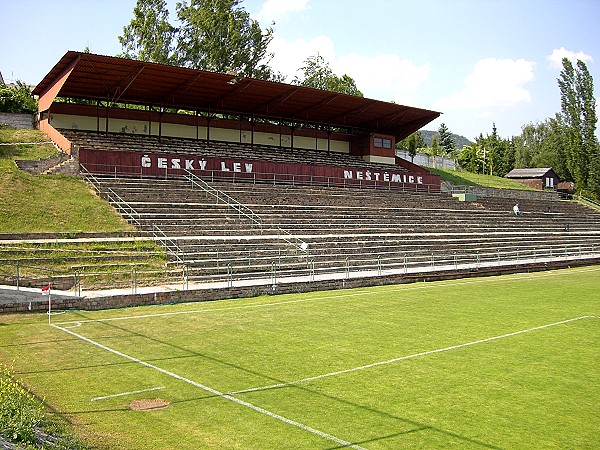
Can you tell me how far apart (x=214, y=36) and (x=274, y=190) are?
107ft

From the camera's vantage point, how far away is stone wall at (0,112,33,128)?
45438 millimetres

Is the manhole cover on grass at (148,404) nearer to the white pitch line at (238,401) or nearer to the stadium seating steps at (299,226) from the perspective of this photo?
the white pitch line at (238,401)

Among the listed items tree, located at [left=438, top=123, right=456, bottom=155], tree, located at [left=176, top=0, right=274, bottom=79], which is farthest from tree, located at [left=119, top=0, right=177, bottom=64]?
tree, located at [left=438, top=123, right=456, bottom=155]

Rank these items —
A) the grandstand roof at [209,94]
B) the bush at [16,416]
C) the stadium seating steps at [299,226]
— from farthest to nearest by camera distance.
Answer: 1. the grandstand roof at [209,94]
2. the stadium seating steps at [299,226]
3. the bush at [16,416]

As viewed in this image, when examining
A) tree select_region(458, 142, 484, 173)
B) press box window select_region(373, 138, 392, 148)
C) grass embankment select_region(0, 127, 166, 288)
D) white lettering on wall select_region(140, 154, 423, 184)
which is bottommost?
grass embankment select_region(0, 127, 166, 288)

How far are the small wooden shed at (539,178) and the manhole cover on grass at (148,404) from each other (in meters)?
76.3

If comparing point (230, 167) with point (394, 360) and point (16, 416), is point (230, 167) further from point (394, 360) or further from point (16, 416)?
point (16, 416)

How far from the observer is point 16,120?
4578 cm

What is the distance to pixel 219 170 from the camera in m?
40.9

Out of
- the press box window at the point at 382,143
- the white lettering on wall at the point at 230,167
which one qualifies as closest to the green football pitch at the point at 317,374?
the white lettering on wall at the point at 230,167

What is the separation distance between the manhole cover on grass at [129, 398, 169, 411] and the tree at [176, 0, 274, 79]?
189 ft

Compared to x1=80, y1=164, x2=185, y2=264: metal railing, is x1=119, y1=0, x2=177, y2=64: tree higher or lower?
higher

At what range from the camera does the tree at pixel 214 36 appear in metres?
65.4

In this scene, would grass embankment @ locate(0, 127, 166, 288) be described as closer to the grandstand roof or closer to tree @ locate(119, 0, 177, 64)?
the grandstand roof
